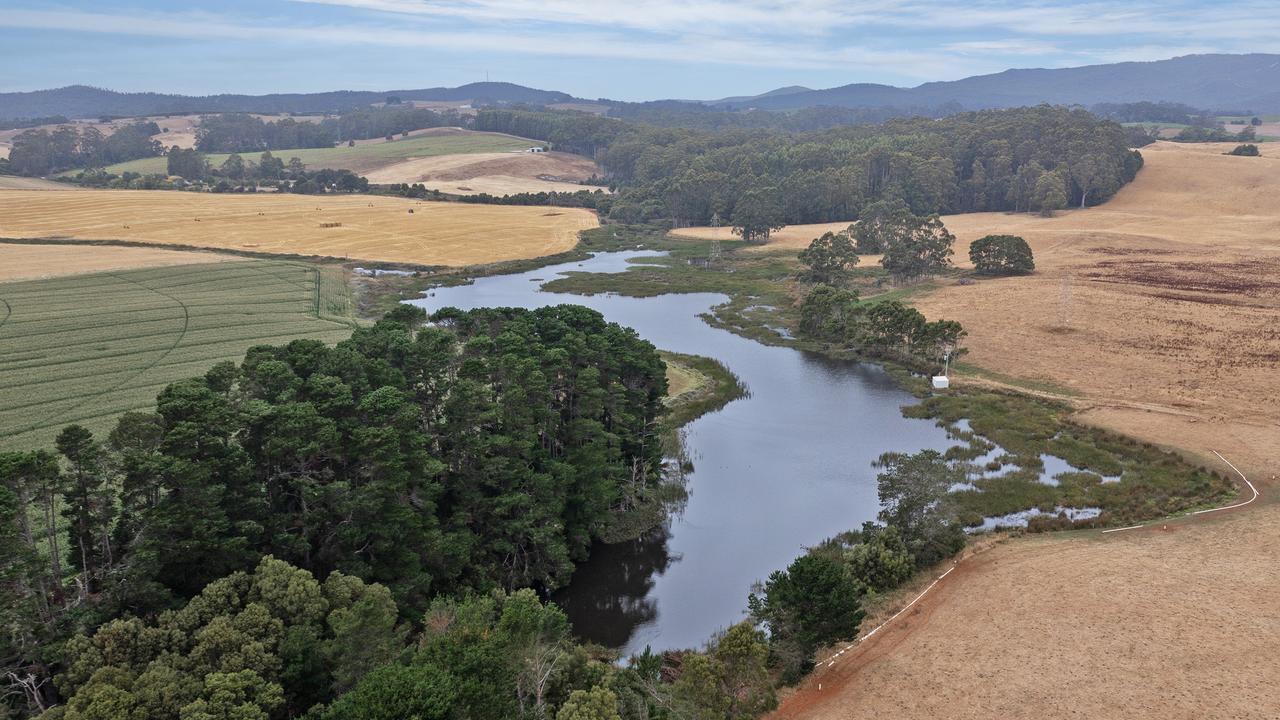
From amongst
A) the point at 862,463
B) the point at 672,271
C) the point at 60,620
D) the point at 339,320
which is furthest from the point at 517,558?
the point at 672,271

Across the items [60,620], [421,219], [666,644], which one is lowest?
[666,644]

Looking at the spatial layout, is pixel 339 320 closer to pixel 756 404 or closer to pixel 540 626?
pixel 756 404

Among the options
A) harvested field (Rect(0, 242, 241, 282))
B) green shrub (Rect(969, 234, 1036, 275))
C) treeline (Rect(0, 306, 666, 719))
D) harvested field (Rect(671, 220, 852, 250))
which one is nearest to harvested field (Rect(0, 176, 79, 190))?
harvested field (Rect(0, 242, 241, 282))

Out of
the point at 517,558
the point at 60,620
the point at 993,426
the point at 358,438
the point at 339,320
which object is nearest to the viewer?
the point at 60,620

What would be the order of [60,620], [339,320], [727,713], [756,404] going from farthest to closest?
1. [339,320]
2. [756,404]
3. [727,713]
4. [60,620]

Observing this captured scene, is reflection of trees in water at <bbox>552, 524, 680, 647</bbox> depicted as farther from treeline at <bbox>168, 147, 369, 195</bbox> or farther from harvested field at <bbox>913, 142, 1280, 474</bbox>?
treeline at <bbox>168, 147, 369, 195</bbox>

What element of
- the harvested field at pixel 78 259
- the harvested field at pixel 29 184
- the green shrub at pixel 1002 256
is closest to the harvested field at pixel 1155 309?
the green shrub at pixel 1002 256

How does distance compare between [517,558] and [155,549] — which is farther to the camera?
[517,558]
